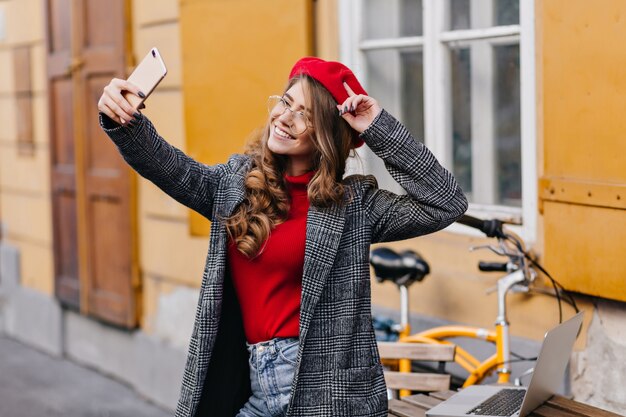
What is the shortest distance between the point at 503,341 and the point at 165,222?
10.2 ft

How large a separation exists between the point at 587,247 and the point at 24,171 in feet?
18.5

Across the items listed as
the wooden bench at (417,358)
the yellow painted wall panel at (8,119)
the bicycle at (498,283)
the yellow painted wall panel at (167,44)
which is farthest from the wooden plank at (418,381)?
the yellow painted wall panel at (8,119)

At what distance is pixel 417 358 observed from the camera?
12.2ft

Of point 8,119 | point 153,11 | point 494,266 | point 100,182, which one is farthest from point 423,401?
point 8,119

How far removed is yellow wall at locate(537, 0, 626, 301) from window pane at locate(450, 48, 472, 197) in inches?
29.9

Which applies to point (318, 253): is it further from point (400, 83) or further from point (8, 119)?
point (8, 119)

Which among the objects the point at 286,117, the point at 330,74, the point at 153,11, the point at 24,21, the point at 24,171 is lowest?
the point at 24,171

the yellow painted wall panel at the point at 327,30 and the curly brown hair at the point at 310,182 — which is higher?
the yellow painted wall panel at the point at 327,30

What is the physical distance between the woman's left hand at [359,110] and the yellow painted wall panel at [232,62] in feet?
7.88

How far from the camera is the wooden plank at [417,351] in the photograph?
3.71 m

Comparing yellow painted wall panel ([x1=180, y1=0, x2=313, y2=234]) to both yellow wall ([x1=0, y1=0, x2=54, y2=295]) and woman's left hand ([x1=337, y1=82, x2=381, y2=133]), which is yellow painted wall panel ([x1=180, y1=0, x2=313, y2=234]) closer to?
woman's left hand ([x1=337, y1=82, x2=381, y2=133])

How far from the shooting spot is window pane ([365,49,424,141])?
4.85m

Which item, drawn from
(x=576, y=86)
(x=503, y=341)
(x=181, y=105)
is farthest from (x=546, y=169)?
(x=181, y=105)

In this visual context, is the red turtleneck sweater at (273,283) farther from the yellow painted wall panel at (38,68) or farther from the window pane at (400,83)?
the yellow painted wall panel at (38,68)
